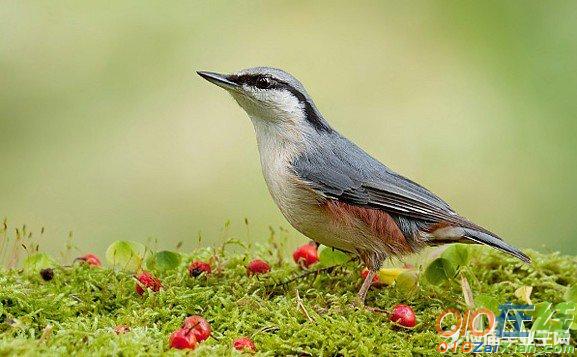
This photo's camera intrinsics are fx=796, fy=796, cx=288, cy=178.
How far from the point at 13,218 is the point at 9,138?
0.96m

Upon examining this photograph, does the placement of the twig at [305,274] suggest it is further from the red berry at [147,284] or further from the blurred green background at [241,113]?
the blurred green background at [241,113]

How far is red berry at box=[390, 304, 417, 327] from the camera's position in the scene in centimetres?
341

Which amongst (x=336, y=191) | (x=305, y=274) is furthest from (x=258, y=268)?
(x=336, y=191)

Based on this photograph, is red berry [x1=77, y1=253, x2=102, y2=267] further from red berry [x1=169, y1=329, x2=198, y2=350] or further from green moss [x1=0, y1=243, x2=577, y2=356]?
red berry [x1=169, y1=329, x2=198, y2=350]

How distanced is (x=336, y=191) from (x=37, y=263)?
1.55 meters

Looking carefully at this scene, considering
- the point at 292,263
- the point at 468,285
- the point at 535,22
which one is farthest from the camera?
the point at 535,22

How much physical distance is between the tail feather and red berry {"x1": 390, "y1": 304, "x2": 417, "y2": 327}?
0.73 meters

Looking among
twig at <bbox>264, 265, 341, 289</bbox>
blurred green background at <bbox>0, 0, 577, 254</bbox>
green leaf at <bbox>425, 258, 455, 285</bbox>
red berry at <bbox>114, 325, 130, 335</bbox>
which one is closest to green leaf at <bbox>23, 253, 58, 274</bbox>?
red berry at <bbox>114, 325, 130, 335</bbox>

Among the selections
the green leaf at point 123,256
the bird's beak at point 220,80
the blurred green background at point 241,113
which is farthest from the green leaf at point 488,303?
the blurred green background at point 241,113

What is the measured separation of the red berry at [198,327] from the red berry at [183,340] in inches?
1.4

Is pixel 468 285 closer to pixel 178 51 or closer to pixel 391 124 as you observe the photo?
pixel 391 124

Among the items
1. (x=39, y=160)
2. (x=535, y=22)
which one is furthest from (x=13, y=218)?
(x=535, y=22)

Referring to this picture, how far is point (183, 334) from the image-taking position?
9.77 feet

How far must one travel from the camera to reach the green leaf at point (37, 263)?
3.94 metres
